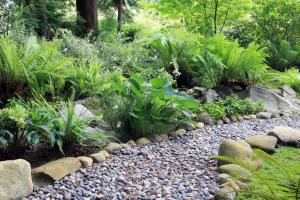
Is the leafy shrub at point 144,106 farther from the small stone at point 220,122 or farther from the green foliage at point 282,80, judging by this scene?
the green foliage at point 282,80

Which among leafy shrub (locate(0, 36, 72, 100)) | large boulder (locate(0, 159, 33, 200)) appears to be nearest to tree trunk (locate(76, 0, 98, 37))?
leafy shrub (locate(0, 36, 72, 100))

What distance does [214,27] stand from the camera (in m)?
9.90

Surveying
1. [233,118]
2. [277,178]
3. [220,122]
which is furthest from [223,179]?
[233,118]

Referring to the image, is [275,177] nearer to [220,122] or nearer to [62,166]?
[62,166]

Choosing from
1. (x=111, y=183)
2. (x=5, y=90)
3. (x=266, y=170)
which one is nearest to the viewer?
(x=111, y=183)

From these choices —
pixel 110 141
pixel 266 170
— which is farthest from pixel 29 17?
pixel 266 170

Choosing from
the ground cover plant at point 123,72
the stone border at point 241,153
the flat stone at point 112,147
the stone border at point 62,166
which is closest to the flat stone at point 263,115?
the ground cover plant at point 123,72

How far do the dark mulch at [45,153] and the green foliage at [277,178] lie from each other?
146 centimetres

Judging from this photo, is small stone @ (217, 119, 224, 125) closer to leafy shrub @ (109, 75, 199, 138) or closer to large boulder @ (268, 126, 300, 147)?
large boulder @ (268, 126, 300, 147)

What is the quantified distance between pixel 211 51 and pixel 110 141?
346cm

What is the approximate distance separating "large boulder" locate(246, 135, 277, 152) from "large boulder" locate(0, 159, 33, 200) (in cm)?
222

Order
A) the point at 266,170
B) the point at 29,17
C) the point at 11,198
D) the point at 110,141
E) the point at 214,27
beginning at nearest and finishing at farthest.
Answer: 1. the point at 11,198
2. the point at 266,170
3. the point at 110,141
4. the point at 29,17
5. the point at 214,27

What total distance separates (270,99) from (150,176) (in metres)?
3.89

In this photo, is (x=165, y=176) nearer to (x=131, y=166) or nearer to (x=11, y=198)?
(x=131, y=166)
